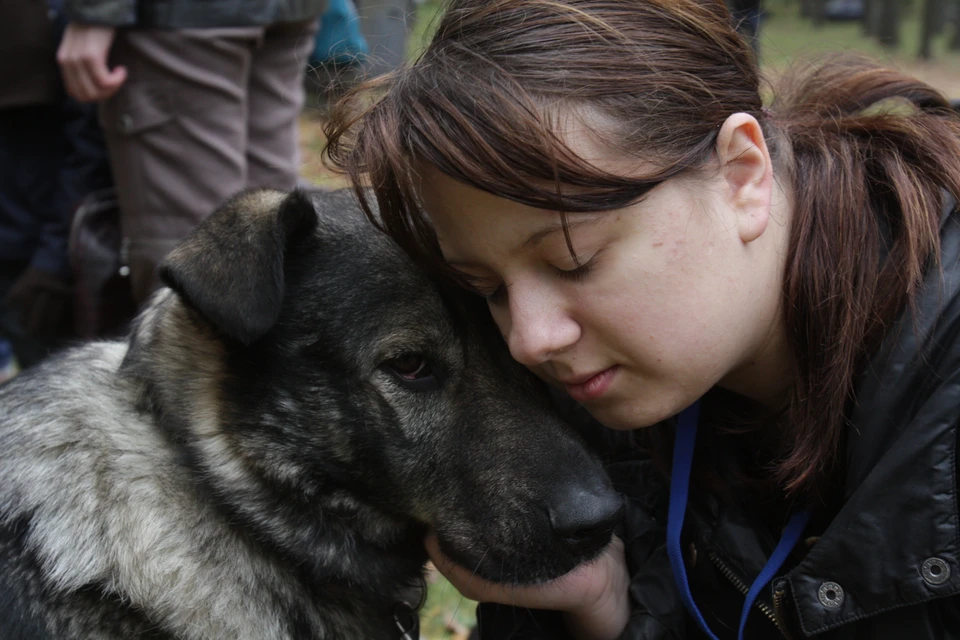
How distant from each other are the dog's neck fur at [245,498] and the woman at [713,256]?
432mm

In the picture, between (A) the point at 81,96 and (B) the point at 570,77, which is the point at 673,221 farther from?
(A) the point at 81,96

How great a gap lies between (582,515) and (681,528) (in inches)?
15.8

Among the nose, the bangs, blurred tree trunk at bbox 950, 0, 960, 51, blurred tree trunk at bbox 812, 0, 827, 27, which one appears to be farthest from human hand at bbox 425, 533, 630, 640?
blurred tree trunk at bbox 812, 0, 827, 27

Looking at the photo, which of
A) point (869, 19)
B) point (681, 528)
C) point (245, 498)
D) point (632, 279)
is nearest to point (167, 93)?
point (245, 498)

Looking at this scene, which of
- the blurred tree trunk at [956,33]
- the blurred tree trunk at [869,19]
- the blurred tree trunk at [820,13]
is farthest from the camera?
the blurred tree trunk at [820,13]

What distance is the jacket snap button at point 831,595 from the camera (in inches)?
78.3

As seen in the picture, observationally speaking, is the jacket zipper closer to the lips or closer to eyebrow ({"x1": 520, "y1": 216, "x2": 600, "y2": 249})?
the lips

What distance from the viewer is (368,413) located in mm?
2342

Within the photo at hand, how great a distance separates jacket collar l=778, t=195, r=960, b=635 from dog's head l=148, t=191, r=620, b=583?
501 mm

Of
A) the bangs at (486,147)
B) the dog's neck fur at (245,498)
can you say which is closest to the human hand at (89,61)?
the dog's neck fur at (245,498)

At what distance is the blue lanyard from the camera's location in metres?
2.21

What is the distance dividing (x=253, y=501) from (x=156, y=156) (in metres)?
1.86

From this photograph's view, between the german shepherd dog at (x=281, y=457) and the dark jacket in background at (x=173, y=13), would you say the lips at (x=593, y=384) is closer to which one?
the german shepherd dog at (x=281, y=457)

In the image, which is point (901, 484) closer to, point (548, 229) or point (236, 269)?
point (548, 229)
